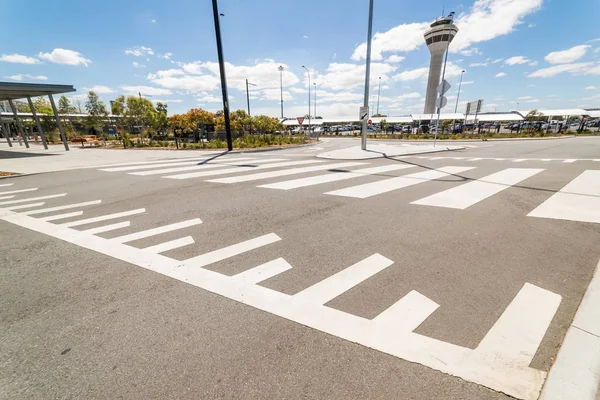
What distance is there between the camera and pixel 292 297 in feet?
8.72

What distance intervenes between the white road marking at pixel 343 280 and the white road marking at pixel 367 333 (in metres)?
0.12

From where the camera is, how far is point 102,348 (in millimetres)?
2086

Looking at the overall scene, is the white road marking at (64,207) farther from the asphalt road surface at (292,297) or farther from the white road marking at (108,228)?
the white road marking at (108,228)

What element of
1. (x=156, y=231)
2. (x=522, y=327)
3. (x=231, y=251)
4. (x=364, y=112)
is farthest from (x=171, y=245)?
(x=364, y=112)

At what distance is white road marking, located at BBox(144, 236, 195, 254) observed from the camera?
3729mm

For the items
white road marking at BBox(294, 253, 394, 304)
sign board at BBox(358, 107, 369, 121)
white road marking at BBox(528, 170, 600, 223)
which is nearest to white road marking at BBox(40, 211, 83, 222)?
white road marking at BBox(294, 253, 394, 304)

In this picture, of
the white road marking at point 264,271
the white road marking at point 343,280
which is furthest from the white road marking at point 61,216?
the white road marking at point 343,280

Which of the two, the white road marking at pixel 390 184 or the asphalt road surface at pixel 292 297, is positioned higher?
the white road marking at pixel 390 184

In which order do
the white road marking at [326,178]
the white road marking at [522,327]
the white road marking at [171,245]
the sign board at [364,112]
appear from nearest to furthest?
the white road marking at [522,327], the white road marking at [171,245], the white road marking at [326,178], the sign board at [364,112]

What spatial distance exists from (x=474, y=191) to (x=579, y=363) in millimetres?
5469

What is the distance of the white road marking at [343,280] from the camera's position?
8.73 ft

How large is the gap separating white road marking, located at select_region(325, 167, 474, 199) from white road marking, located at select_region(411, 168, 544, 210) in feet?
3.48

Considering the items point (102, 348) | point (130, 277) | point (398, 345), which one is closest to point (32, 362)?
point (102, 348)

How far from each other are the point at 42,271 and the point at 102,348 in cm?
206
